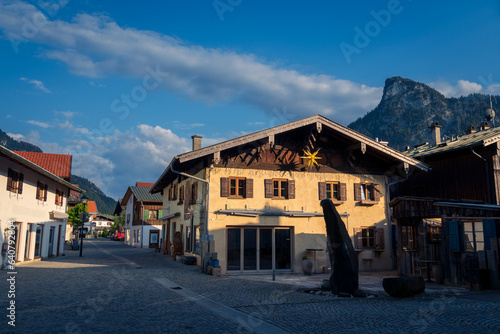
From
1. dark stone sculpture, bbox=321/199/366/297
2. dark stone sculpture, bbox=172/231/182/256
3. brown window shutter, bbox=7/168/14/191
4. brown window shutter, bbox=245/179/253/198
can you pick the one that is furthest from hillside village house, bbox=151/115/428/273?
brown window shutter, bbox=7/168/14/191

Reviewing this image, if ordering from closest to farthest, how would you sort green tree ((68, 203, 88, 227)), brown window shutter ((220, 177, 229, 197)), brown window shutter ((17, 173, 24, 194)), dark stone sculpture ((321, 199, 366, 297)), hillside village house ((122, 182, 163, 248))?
dark stone sculpture ((321, 199, 366, 297)) < brown window shutter ((220, 177, 229, 197)) < brown window shutter ((17, 173, 24, 194)) < hillside village house ((122, 182, 163, 248)) < green tree ((68, 203, 88, 227))

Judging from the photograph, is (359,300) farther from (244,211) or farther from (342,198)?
(342,198)

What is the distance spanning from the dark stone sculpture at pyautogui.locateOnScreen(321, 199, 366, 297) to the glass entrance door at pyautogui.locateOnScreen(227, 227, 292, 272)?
21.3ft

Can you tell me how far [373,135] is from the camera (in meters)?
126

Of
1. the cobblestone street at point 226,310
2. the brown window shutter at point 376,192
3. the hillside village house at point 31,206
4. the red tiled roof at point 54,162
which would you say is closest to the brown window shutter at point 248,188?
the cobblestone street at point 226,310

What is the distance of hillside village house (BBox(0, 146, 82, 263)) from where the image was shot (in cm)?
1761

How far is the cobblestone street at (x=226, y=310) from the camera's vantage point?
23.6 feet

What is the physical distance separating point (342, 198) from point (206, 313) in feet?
40.9

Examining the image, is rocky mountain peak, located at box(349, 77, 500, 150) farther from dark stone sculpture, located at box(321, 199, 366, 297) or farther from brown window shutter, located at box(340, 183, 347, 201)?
dark stone sculpture, located at box(321, 199, 366, 297)

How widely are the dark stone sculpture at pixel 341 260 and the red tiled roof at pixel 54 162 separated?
25.1 meters

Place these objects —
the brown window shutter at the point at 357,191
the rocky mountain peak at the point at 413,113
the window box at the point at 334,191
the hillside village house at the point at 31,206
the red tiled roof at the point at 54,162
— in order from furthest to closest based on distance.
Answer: the rocky mountain peak at the point at 413,113 → the red tiled roof at the point at 54,162 → the brown window shutter at the point at 357,191 → the window box at the point at 334,191 → the hillside village house at the point at 31,206

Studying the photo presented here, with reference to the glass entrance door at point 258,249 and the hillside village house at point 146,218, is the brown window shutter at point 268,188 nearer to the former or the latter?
the glass entrance door at point 258,249

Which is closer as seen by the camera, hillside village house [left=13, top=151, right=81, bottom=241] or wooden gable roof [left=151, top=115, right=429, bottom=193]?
wooden gable roof [left=151, top=115, right=429, bottom=193]

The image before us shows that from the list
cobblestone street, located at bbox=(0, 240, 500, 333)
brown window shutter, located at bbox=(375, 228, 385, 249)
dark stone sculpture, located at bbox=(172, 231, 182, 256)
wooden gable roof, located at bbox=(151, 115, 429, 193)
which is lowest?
cobblestone street, located at bbox=(0, 240, 500, 333)
